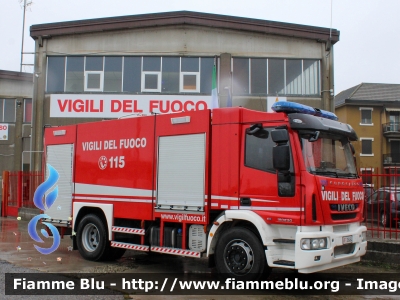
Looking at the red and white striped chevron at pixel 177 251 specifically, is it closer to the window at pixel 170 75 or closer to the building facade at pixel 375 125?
the window at pixel 170 75

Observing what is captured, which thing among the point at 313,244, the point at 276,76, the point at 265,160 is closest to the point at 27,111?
the point at 276,76

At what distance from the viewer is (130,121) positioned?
28.0 ft

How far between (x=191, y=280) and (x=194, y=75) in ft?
41.9

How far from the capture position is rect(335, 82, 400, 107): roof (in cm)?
4594

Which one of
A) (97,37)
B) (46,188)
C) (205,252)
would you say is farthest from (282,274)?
(97,37)

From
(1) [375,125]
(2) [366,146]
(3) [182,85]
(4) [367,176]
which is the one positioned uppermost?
(1) [375,125]

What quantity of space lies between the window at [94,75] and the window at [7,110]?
1313 cm

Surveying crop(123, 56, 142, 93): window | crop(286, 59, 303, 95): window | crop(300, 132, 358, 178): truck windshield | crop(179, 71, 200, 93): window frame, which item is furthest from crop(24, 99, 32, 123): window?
crop(300, 132, 358, 178): truck windshield

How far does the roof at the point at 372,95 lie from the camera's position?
151 ft

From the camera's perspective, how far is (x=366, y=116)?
46188 mm

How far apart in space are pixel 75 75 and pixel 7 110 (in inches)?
518

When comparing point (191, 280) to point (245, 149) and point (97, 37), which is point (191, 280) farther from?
point (97, 37)

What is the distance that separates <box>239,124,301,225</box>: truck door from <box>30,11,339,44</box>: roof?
42.3 feet

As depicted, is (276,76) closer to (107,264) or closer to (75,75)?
(75,75)
